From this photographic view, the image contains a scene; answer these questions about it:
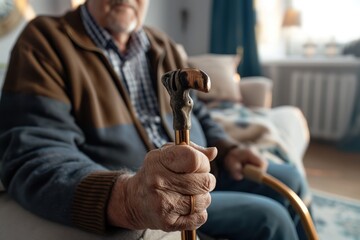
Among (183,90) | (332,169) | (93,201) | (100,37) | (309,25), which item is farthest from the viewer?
(309,25)

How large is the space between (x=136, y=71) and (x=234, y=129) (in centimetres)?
69

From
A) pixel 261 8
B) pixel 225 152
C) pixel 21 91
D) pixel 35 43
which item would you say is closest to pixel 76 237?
pixel 21 91

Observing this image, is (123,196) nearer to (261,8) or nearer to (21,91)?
(21,91)

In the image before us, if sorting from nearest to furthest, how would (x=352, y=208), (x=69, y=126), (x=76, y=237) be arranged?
(x=76, y=237), (x=69, y=126), (x=352, y=208)

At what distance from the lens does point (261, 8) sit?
10.9ft

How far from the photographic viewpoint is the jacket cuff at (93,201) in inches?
19.3

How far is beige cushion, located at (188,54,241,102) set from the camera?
213 cm

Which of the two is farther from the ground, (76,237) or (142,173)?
(142,173)

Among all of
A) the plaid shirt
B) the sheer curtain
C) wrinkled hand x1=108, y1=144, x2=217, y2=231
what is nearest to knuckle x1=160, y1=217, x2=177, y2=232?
wrinkled hand x1=108, y1=144, x2=217, y2=231

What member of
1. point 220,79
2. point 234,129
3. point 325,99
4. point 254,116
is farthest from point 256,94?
point 325,99

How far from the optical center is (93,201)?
0.50 metres

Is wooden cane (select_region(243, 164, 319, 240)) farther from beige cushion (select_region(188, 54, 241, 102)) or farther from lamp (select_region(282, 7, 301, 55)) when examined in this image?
lamp (select_region(282, 7, 301, 55))

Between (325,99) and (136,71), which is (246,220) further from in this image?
(325,99)

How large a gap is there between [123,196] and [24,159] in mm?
237
